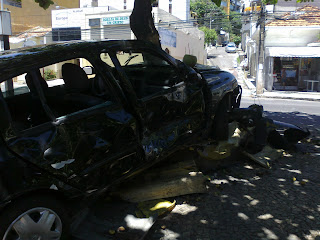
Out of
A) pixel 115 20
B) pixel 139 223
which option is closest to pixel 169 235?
pixel 139 223

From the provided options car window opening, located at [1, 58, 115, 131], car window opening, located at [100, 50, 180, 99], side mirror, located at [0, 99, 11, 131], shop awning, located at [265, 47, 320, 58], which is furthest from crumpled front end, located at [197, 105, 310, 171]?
shop awning, located at [265, 47, 320, 58]

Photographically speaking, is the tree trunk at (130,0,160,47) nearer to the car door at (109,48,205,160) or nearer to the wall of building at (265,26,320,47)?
the car door at (109,48,205,160)

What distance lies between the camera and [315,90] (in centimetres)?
2172

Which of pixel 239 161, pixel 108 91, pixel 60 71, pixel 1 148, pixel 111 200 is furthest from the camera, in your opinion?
pixel 239 161

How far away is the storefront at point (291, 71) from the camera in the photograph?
→ 21.6m

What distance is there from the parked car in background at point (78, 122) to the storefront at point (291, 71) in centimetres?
1893

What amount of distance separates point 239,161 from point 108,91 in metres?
2.78

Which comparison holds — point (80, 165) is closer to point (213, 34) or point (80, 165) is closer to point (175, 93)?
point (175, 93)

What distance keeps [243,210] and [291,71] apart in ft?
70.0

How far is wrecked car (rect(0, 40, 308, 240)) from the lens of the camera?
2385 mm

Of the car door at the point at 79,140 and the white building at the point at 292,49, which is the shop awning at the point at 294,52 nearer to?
the white building at the point at 292,49

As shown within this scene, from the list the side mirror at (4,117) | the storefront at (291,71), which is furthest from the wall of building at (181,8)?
the side mirror at (4,117)

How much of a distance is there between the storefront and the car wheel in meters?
20.7

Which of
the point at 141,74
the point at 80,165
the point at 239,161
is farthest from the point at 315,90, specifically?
the point at 80,165
